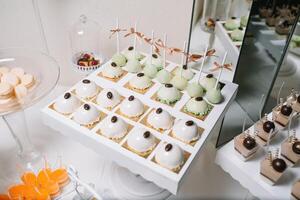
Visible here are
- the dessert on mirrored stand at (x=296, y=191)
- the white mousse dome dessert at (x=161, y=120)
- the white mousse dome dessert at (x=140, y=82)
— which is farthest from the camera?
the white mousse dome dessert at (x=140, y=82)

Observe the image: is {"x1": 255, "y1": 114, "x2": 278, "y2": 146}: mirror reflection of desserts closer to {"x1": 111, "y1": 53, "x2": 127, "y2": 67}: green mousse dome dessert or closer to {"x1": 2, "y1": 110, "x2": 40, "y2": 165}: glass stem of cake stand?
{"x1": 111, "y1": 53, "x2": 127, "y2": 67}: green mousse dome dessert

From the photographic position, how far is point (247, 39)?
100 cm

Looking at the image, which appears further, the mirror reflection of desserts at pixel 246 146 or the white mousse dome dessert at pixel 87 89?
the white mousse dome dessert at pixel 87 89

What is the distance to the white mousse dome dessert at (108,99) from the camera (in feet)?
2.92

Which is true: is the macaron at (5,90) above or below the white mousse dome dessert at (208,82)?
below

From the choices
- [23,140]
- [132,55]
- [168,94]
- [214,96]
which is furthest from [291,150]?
[23,140]

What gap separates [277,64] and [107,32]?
0.68 m

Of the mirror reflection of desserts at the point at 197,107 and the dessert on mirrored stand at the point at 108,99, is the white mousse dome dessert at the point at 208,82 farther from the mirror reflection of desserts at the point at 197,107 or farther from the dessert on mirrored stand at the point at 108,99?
the dessert on mirrored stand at the point at 108,99

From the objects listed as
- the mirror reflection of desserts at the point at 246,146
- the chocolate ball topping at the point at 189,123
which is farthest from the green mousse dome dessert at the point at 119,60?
the mirror reflection of desserts at the point at 246,146

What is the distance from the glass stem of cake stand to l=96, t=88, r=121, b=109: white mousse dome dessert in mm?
369

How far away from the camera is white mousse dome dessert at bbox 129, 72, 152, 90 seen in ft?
3.12

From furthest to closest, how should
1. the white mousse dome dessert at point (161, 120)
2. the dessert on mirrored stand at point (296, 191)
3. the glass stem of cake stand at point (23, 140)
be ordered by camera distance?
the glass stem of cake stand at point (23, 140)
the white mousse dome dessert at point (161, 120)
the dessert on mirrored stand at point (296, 191)

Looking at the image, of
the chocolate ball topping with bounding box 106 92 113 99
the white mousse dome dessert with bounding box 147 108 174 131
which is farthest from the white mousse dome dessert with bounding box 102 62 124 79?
the white mousse dome dessert with bounding box 147 108 174 131

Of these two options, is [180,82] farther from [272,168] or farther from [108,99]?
[272,168]
